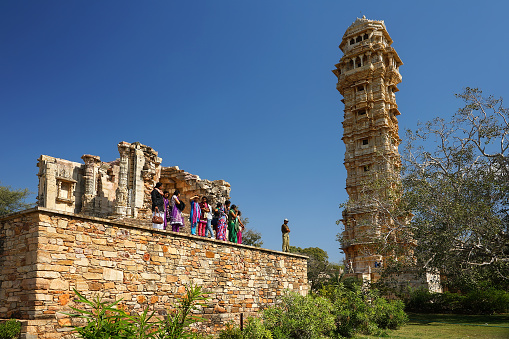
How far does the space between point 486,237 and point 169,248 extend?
42.8 ft

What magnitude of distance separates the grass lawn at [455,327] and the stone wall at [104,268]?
18.2 ft

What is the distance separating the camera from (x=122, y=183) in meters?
20.7

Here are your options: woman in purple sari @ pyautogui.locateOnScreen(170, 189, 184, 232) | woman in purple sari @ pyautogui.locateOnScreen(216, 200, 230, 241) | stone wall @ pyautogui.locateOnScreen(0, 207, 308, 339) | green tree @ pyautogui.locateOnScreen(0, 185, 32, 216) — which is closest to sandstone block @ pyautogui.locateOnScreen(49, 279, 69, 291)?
stone wall @ pyautogui.locateOnScreen(0, 207, 308, 339)

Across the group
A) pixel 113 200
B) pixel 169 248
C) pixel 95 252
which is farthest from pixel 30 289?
pixel 113 200

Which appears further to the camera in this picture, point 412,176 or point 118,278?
point 412,176

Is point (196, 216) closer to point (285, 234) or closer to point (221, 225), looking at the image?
point (221, 225)

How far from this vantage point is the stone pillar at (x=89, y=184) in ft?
66.0

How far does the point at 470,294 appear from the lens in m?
19.1

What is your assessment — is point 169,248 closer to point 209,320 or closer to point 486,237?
point 209,320

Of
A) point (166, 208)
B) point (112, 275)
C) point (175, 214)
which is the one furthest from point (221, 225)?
point (112, 275)

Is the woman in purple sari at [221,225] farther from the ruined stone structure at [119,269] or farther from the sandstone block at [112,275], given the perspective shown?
the sandstone block at [112,275]

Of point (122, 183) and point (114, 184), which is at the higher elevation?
point (114, 184)

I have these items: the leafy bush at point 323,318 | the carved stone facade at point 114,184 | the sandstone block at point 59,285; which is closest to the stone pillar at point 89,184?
the carved stone facade at point 114,184

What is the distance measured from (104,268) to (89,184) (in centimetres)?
1311
